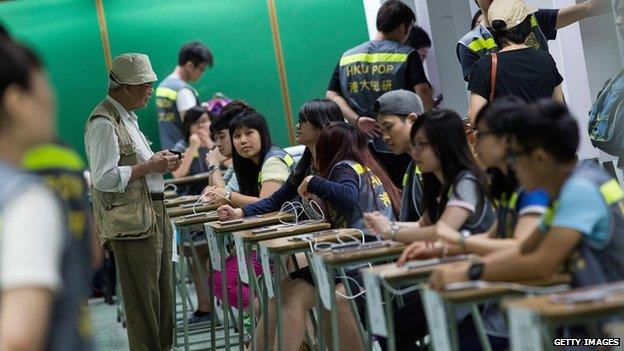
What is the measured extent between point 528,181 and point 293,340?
2.25m

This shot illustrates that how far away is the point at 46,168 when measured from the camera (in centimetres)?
221

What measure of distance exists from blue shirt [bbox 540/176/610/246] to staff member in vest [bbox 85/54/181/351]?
10.6 ft

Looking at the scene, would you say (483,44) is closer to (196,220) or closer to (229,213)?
(229,213)

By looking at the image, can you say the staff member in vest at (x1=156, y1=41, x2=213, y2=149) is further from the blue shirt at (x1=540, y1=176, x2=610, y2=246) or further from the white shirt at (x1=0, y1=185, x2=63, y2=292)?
the white shirt at (x1=0, y1=185, x2=63, y2=292)

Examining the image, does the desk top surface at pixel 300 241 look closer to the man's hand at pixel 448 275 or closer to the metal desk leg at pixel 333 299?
the metal desk leg at pixel 333 299

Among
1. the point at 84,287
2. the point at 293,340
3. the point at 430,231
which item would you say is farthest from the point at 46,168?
the point at 293,340

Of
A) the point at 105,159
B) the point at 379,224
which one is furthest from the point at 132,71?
the point at 379,224

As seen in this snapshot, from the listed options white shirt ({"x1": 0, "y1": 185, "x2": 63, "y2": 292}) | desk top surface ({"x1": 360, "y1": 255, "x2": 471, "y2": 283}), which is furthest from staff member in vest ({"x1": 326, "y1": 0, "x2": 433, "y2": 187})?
Answer: white shirt ({"x1": 0, "y1": 185, "x2": 63, "y2": 292})

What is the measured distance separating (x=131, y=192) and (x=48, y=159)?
3.85 m

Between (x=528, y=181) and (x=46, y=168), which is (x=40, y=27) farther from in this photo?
(x=46, y=168)

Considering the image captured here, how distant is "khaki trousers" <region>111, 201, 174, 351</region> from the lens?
241 inches

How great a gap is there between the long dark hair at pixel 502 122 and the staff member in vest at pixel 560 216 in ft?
0.25

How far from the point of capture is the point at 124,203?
602 cm

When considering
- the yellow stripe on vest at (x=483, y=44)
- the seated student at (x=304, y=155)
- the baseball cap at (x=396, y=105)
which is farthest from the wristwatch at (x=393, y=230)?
the yellow stripe on vest at (x=483, y=44)
